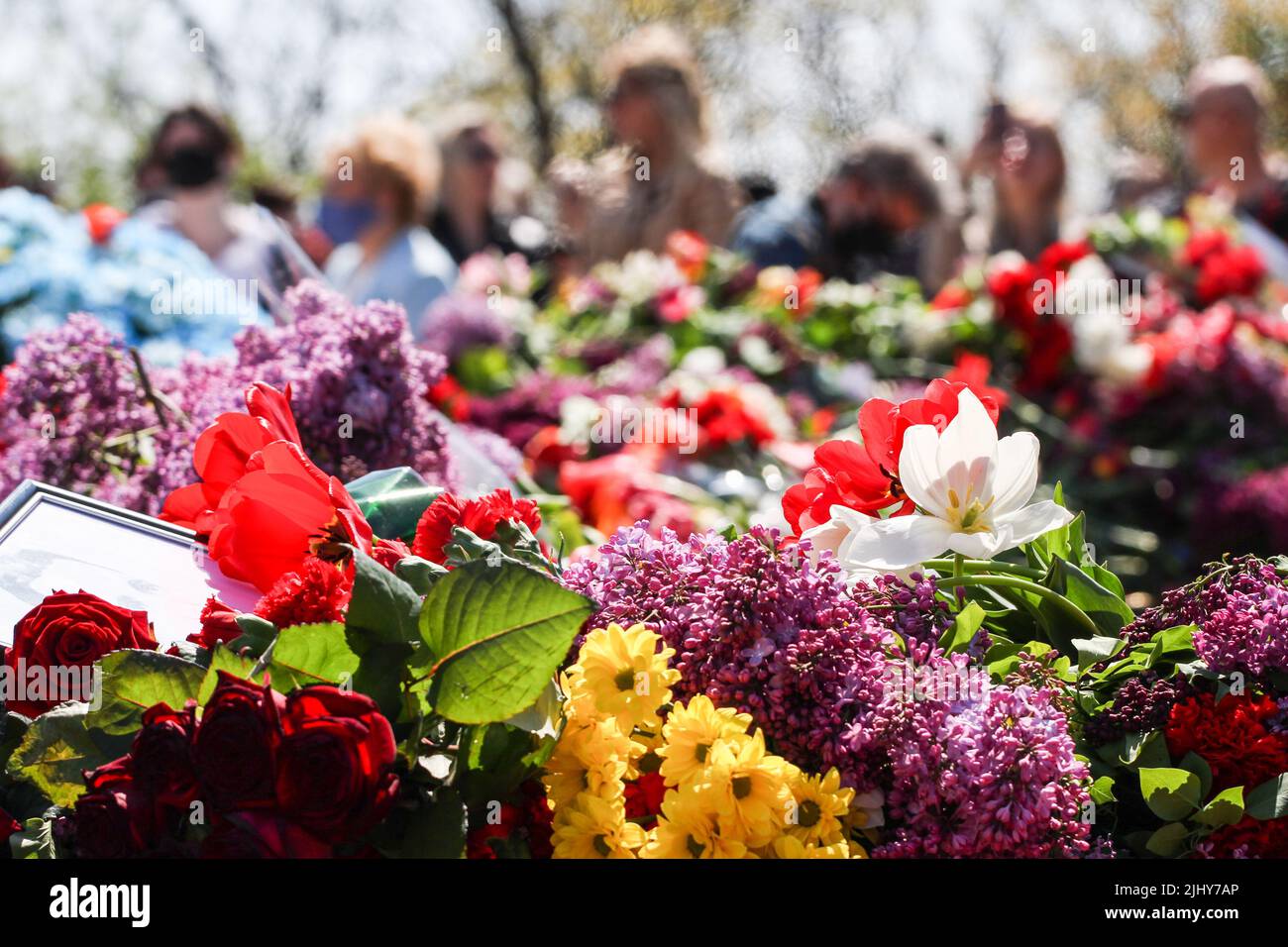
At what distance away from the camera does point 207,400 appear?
5.41 feet

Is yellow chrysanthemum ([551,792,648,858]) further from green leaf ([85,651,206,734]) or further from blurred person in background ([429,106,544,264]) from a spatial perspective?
blurred person in background ([429,106,544,264])

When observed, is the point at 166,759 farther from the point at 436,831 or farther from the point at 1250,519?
Answer: the point at 1250,519

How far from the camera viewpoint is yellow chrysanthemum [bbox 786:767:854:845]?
0.93 meters

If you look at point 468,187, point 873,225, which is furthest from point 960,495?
point 468,187

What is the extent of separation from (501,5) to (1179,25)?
913cm

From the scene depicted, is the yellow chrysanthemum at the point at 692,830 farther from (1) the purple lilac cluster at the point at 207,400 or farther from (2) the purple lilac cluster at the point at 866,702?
(1) the purple lilac cluster at the point at 207,400

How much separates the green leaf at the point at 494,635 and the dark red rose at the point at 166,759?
0.15 m

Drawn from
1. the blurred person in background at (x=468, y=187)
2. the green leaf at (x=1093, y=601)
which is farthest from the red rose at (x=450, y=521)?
the blurred person in background at (x=468, y=187)

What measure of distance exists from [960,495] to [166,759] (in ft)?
2.00

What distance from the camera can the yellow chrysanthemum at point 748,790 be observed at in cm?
91
